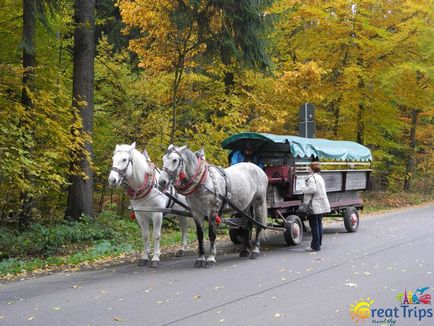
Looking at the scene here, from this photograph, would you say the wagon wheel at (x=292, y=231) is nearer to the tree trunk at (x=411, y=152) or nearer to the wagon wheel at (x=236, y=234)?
the wagon wheel at (x=236, y=234)

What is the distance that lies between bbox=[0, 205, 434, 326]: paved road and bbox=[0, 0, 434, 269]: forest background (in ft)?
10.5

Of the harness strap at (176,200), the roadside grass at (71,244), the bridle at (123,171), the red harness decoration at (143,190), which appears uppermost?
the bridle at (123,171)

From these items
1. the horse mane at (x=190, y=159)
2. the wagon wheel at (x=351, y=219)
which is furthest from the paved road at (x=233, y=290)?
the wagon wheel at (x=351, y=219)

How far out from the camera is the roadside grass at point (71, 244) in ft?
31.7

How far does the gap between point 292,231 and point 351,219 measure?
10.9 ft

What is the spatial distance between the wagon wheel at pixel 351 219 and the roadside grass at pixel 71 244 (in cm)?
344

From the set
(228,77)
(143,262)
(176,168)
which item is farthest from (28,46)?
(228,77)

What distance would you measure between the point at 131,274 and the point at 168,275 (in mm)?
692

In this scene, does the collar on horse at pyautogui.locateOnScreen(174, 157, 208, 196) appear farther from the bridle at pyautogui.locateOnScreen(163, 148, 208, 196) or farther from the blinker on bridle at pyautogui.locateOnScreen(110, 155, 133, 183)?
the blinker on bridle at pyautogui.locateOnScreen(110, 155, 133, 183)

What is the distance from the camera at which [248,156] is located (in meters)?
11.8

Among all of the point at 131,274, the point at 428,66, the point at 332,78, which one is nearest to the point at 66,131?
the point at 131,274

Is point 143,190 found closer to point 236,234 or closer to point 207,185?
point 207,185

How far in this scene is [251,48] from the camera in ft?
47.7

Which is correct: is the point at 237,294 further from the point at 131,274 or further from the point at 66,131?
the point at 66,131
